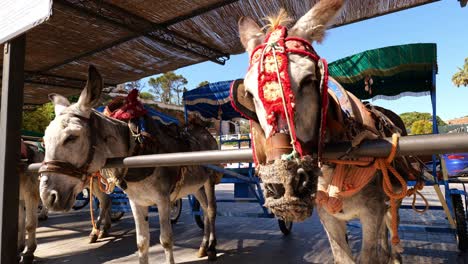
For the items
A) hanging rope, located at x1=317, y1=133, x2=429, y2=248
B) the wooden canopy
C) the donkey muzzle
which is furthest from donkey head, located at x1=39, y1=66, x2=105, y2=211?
hanging rope, located at x1=317, y1=133, x2=429, y2=248

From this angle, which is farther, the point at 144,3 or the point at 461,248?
the point at 461,248

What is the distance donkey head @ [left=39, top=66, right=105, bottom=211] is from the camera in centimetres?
243

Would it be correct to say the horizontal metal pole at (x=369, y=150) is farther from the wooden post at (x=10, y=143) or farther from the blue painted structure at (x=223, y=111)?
the blue painted structure at (x=223, y=111)

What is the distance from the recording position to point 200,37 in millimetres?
4582

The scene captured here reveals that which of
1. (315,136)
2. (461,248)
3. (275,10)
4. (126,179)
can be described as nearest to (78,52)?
(126,179)

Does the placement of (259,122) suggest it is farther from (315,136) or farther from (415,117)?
(415,117)

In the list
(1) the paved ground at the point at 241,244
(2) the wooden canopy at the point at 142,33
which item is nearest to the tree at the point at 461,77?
(1) the paved ground at the point at 241,244

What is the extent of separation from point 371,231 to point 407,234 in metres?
4.39

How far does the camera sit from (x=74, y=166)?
8.38 ft

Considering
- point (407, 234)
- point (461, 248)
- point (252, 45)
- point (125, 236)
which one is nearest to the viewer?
point (252, 45)

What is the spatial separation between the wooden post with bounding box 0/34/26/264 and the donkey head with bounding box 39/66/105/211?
1.43 ft

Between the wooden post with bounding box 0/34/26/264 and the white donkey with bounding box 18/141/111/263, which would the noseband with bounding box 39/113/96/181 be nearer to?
the wooden post with bounding box 0/34/26/264

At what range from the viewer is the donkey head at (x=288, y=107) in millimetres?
1217

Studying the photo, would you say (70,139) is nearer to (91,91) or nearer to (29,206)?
(91,91)
